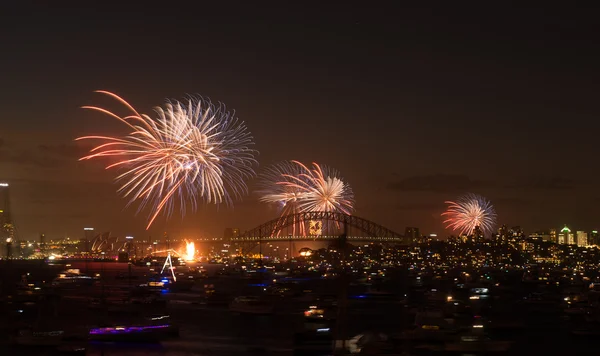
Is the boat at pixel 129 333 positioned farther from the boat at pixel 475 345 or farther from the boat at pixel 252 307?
the boat at pixel 252 307

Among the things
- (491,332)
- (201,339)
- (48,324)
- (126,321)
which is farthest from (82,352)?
(491,332)

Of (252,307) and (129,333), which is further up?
(252,307)

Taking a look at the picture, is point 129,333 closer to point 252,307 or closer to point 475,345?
point 475,345

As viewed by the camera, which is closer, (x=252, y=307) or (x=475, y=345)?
(x=475, y=345)

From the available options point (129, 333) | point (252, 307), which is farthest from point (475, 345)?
point (252, 307)

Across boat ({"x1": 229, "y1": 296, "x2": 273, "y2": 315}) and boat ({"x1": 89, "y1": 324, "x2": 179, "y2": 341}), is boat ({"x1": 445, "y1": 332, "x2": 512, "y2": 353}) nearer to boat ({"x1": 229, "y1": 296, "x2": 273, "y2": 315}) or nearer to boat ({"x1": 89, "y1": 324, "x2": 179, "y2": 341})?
boat ({"x1": 89, "y1": 324, "x2": 179, "y2": 341})

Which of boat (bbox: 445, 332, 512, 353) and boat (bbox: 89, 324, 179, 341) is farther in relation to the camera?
boat (bbox: 89, 324, 179, 341)

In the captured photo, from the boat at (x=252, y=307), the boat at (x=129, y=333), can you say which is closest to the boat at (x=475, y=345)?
the boat at (x=129, y=333)

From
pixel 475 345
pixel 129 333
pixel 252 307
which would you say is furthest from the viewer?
pixel 252 307

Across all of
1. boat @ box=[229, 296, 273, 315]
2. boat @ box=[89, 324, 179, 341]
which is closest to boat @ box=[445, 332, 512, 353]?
boat @ box=[89, 324, 179, 341]

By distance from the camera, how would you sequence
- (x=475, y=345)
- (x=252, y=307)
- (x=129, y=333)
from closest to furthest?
(x=475, y=345) → (x=129, y=333) → (x=252, y=307)

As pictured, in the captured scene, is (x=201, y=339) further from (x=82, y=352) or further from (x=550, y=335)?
(x=550, y=335)
